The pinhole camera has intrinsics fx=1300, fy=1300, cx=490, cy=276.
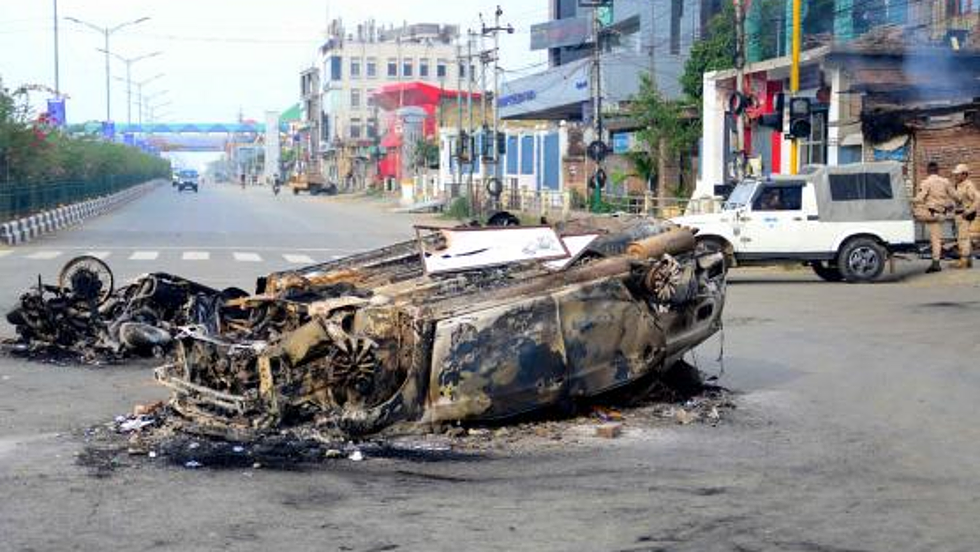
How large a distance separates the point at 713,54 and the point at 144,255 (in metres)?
24.3

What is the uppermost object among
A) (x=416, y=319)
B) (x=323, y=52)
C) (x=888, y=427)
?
(x=323, y=52)

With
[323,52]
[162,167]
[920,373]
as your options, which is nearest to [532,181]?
[920,373]

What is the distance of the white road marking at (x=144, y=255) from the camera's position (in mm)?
26709

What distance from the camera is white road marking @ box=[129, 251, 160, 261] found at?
1052 inches

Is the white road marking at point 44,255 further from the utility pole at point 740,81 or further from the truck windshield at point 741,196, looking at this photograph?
the utility pole at point 740,81

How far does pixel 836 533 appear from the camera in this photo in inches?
250

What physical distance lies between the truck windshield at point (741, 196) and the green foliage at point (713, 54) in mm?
23286

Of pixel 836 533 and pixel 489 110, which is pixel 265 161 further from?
pixel 836 533

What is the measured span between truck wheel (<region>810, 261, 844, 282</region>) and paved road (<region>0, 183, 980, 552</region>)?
957cm

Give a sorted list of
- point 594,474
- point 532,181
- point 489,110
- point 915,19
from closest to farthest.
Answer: point 594,474 < point 915,19 < point 532,181 < point 489,110

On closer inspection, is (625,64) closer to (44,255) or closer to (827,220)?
(44,255)

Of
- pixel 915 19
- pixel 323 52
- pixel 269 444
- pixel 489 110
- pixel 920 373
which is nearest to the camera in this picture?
pixel 269 444

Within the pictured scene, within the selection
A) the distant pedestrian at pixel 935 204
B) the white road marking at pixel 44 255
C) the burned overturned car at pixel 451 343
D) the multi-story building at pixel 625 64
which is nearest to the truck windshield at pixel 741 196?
the distant pedestrian at pixel 935 204

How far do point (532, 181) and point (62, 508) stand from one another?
5838cm
